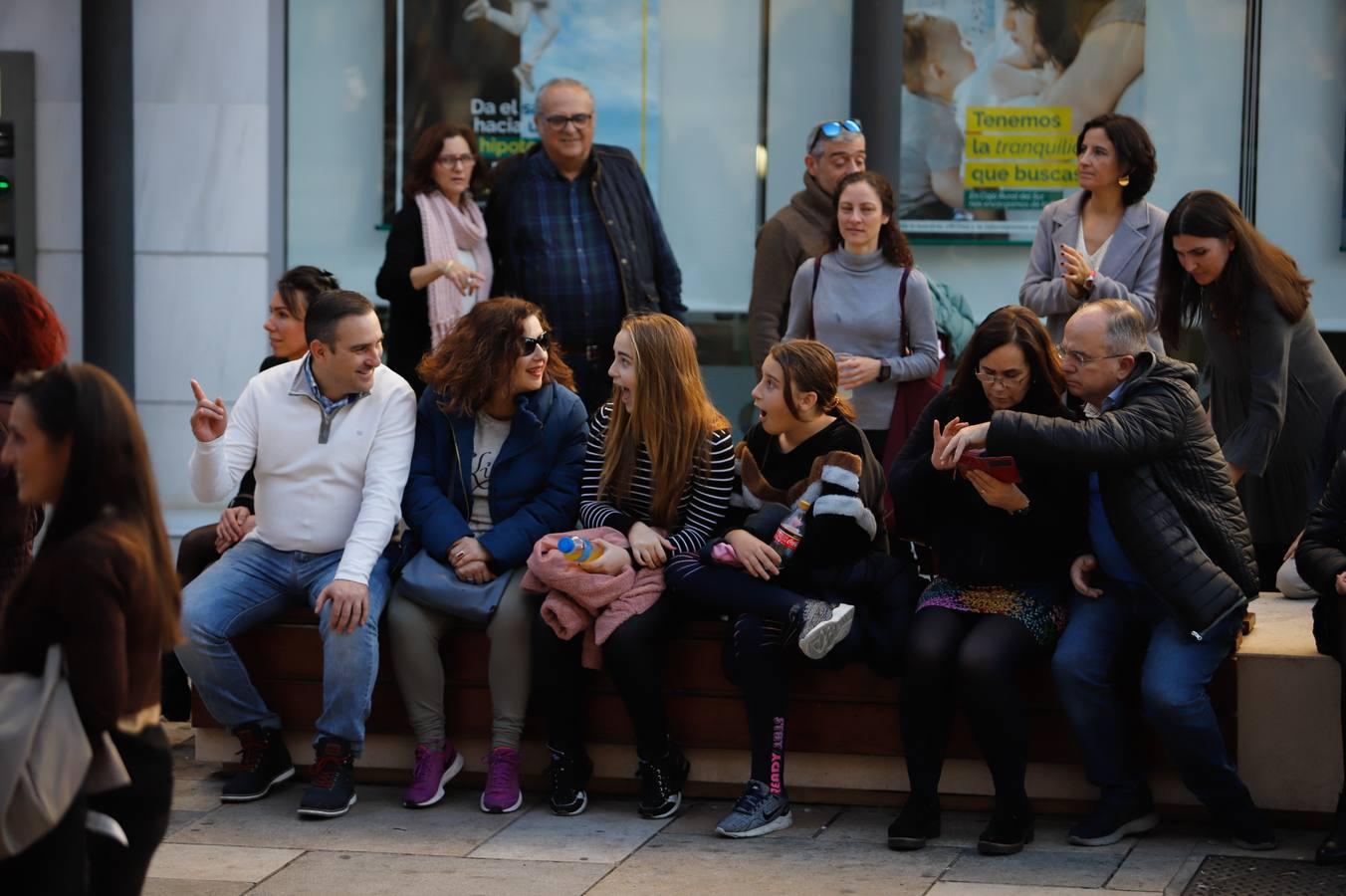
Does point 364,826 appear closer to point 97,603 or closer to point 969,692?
point 969,692

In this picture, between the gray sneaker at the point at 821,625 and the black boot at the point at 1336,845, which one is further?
the gray sneaker at the point at 821,625

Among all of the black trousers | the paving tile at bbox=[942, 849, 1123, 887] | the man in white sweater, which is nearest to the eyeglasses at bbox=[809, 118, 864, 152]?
the man in white sweater

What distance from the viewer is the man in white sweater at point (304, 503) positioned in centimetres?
606

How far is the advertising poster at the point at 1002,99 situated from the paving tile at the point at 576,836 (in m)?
4.28

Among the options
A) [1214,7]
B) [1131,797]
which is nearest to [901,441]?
[1131,797]

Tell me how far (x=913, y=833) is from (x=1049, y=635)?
74 centimetres

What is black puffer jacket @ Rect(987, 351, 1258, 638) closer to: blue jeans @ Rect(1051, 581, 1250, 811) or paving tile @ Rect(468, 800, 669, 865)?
blue jeans @ Rect(1051, 581, 1250, 811)

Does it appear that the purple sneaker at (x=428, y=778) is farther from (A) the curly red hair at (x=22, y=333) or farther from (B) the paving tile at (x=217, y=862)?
(A) the curly red hair at (x=22, y=333)

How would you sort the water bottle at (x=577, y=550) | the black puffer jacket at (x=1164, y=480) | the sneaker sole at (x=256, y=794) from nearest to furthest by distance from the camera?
the black puffer jacket at (x=1164, y=480), the water bottle at (x=577, y=550), the sneaker sole at (x=256, y=794)

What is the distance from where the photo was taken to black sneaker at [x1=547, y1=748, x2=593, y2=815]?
5.91m

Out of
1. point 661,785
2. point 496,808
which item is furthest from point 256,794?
point 661,785

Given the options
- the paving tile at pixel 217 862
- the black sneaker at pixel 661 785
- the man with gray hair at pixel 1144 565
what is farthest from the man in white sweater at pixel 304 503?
the man with gray hair at pixel 1144 565

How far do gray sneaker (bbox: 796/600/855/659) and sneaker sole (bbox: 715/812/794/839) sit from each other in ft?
1.69

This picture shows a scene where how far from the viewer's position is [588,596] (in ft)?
19.4
